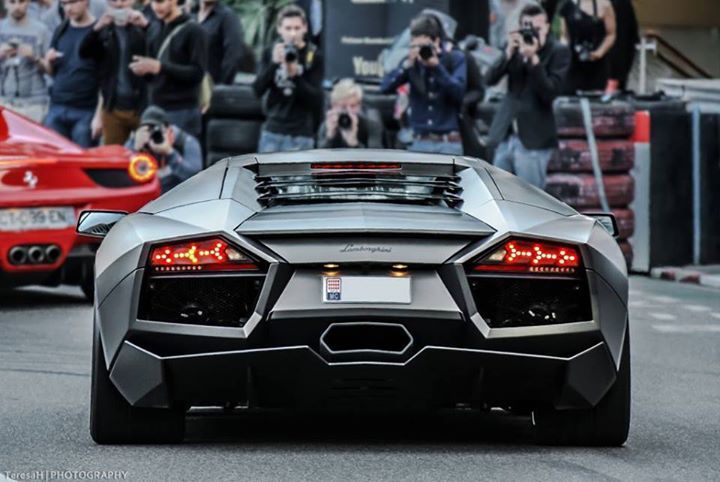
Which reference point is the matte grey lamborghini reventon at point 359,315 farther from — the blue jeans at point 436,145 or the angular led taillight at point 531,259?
the blue jeans at point 436,145

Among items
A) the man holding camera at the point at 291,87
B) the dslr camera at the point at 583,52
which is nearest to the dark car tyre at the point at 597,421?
the man holding camera at the point at 291,87

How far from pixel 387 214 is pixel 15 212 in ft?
23.1

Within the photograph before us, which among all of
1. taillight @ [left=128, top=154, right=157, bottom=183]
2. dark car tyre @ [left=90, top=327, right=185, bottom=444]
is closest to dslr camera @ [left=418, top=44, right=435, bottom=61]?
taillight @ [left=128, top=154, right=157, bottom=183]

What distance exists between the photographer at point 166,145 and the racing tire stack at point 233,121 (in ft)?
0.60

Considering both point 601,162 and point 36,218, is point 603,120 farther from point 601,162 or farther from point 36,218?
point 36,218

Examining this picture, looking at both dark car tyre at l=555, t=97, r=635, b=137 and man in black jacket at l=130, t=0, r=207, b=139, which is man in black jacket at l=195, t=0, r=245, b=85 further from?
dark car tyre at l=555, t=97, r=635, b=137

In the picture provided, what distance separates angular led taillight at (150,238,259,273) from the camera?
6828 mm

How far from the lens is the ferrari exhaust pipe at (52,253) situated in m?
13.8

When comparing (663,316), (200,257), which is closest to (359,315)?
(200,257)

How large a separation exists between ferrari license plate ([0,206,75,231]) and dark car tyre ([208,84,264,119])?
23.4 feet

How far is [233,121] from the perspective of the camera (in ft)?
69.2

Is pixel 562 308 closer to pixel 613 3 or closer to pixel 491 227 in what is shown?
pixel 491 227

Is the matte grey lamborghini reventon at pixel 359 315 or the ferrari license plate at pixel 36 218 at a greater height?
the matte grey lamborghini reventon at pixel 359 315

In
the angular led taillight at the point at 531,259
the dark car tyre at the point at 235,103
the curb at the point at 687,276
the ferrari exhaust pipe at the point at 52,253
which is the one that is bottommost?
the curb at the point at 687,276
